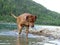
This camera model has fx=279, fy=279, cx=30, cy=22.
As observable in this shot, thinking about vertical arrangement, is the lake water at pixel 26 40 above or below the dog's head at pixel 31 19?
below

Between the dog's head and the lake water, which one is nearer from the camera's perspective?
the lake water

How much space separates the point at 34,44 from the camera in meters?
14.0

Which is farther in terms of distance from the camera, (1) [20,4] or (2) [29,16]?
(1) [20,4]

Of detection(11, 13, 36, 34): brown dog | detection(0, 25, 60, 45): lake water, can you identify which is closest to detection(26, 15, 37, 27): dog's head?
detection(11, 13, 36, 34): brown dog

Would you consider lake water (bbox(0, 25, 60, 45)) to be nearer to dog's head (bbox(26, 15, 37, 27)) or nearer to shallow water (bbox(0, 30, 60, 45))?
shallow water (bbox(0, 30, 60, 45))

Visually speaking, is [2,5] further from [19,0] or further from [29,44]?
[29,44]

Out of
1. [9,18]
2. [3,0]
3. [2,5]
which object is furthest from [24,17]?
[3,0]

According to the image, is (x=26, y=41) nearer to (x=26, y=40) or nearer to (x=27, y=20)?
(x=26, y=40)

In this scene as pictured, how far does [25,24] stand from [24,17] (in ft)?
1.87

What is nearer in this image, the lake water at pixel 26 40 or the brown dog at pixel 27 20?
the lake water at pixel 26 40

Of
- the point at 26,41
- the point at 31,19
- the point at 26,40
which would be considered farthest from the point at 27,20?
the point at 26,41

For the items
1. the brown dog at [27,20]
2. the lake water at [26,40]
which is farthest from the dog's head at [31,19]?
the lake water at [26,40]

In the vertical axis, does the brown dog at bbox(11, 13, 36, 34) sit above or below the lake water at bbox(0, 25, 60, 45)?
above

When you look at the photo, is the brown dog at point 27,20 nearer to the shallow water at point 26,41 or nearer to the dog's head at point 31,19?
the dog's head at point 31,19
